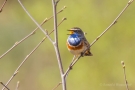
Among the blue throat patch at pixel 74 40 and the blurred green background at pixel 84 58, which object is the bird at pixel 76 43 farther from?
the blurred green background at pixel 84 58

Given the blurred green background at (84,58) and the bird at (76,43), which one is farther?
the blurred green background at (84,58)

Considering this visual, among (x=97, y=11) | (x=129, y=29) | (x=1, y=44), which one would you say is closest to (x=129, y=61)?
(x=129, y=29)

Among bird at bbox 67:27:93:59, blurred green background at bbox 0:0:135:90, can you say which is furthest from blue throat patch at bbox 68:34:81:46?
blurred green background at bbox 0:0:135:90

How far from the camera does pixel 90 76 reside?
28.9ft

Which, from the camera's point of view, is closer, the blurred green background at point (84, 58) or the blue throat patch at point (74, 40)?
the blue throat patch at point (74, 40)

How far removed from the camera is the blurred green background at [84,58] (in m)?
8.87

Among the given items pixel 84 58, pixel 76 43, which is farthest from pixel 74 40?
pixel 84 58

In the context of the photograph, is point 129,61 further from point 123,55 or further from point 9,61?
point 9,61

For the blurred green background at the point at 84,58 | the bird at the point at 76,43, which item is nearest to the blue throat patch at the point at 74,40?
the bird at the point at 76,43

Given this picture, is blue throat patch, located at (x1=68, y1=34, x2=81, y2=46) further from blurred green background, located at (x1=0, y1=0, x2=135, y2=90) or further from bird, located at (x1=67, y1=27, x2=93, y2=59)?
blurred green background, located at (x1=0, y1=0, x2=135, y2=90)

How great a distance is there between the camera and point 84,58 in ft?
29.9

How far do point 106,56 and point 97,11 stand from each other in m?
1.23

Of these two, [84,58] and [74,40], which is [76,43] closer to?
[74,40]

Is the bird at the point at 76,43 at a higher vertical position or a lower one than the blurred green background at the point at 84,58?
higher
